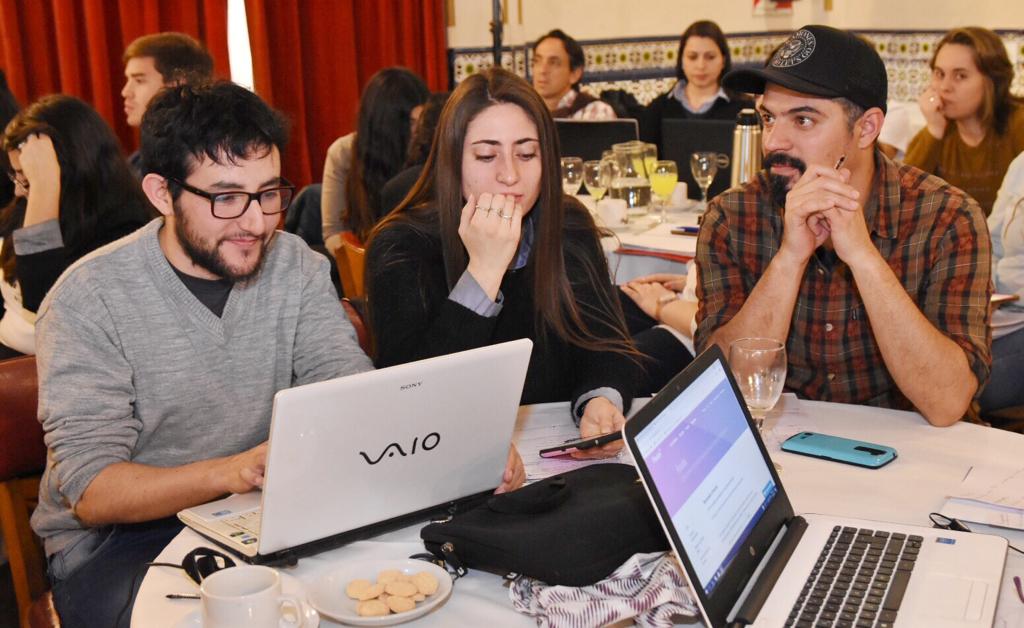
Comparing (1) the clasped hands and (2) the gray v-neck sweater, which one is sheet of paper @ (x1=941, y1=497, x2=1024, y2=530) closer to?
(1) the clasped hands

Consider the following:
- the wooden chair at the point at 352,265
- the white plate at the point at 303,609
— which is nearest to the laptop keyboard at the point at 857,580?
the white plate at the point at 303,609

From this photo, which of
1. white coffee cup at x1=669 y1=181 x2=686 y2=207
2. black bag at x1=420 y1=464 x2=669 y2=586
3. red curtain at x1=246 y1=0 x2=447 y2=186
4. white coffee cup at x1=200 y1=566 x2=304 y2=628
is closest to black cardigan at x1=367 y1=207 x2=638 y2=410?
black bag at x1=420 y1=464 x2=669 y2=586

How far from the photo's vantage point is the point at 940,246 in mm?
2055

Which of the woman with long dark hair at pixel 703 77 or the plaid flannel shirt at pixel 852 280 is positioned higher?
the woman with long dark hair at pixel 703 77

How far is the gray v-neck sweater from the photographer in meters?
1.67

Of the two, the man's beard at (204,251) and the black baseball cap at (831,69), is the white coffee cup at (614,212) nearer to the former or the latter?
the black baseball cap at (831,69)

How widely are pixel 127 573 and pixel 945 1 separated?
5.80m

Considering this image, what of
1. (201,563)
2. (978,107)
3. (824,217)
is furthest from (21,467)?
(978,107)

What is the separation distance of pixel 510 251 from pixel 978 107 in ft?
9.94

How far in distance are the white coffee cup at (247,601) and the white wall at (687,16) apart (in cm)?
521

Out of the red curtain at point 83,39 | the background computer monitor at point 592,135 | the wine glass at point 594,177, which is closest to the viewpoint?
the wine glass at point 594,177

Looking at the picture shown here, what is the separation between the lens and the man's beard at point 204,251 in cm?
181

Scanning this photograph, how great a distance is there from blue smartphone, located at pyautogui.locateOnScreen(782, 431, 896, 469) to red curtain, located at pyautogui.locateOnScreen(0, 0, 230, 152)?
3.80 meters

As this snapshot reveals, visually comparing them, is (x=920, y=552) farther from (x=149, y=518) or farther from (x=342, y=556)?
(x=149, y=518)
